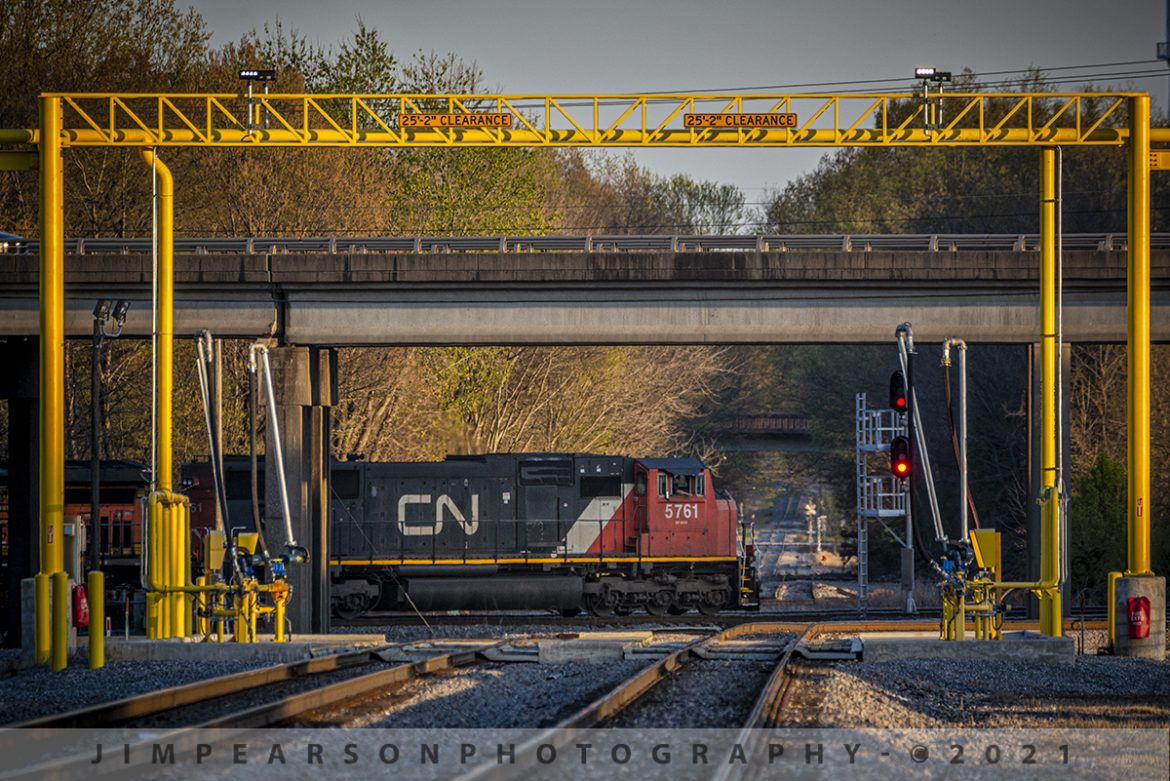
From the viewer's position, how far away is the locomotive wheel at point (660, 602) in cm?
3102

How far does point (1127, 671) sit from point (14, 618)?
1822 centimetres

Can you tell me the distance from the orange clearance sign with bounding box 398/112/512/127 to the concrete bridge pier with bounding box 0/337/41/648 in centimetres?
863

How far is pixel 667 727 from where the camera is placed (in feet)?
36.4

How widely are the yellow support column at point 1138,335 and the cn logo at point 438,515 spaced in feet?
50.0

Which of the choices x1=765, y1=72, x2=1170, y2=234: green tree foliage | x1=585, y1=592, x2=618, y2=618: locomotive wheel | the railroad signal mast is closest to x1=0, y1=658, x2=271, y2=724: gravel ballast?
x1=585, y1=592, x2=618, y2=618: locomotive wheel

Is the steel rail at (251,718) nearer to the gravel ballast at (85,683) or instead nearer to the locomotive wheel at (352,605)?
the gravel ballast at (85,683)

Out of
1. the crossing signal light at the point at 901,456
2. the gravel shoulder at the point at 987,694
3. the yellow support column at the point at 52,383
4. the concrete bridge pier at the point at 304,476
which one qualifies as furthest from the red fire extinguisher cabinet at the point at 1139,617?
the concrete bridge pier at the point at 304,476

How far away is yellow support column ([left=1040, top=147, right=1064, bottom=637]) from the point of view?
18594mm

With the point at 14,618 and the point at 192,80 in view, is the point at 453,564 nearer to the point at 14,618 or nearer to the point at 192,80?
the point at 14,618

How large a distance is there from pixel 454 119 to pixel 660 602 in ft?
44.7

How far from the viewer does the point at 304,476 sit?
26641mm

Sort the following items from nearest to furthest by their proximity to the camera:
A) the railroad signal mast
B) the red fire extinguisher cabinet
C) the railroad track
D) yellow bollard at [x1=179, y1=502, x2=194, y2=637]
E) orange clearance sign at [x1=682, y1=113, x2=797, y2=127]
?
the railroad track → the red fire extinguisher cabinet → yellow bollard at [x1=179, y1=502, x2=194, y2=637] → orange clearance sign at [x1=682, y1=113, x2=797, y2=127] → the railroad signal mast

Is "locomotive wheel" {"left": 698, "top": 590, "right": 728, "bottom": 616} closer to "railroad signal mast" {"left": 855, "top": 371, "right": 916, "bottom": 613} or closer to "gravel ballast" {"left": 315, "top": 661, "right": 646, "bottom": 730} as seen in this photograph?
"railroad signal mast" {"left": 855, "top": 371, "right": 916, "bottom": 613}

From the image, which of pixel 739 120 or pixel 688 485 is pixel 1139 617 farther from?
pixel 688 485
